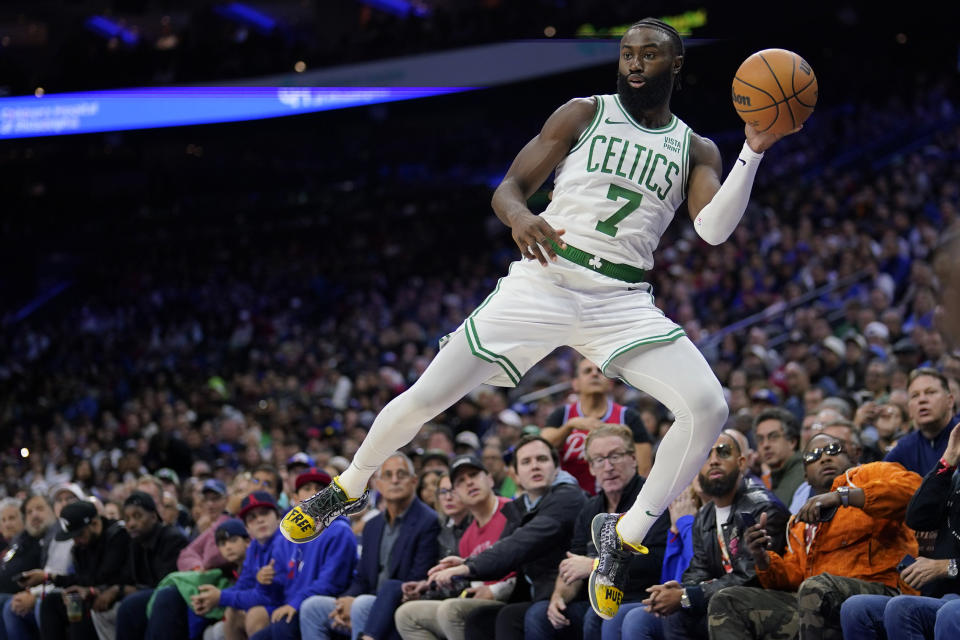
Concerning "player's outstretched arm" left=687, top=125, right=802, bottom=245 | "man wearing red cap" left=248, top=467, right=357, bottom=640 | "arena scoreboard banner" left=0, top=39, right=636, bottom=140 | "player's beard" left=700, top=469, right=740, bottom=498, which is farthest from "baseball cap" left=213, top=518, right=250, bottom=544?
"arena scoreboard banner" left=0, top=39, right=636, bottom=140

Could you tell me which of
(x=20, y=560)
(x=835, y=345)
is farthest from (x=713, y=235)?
(x=20, y=560)

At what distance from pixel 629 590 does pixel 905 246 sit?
846 centimetres

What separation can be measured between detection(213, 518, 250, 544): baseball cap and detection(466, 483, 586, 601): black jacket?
2340mm

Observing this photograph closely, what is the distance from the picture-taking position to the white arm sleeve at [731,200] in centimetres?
460

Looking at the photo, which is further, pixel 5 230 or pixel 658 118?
pixel 5 230


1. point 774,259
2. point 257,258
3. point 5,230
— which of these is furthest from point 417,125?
point 774,259

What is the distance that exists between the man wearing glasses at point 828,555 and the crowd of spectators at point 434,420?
2 cm

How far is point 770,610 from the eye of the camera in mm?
5695

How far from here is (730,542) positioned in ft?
19.3

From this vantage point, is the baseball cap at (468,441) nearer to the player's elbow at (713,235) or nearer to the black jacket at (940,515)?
the black jacket at (940,515)

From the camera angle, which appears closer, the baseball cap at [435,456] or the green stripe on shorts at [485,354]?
the green stripe on shorts at [485,354]

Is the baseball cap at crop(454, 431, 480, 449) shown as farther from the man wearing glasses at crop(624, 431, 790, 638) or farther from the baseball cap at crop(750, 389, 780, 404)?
the man wearing glasses at crop(624, 431, 790, 638)

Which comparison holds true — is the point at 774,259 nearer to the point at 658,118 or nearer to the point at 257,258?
the point at 658,118

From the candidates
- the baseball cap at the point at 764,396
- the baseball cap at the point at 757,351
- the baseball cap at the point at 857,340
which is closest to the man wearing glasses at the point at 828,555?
the baseball cap at the point at 764,396
